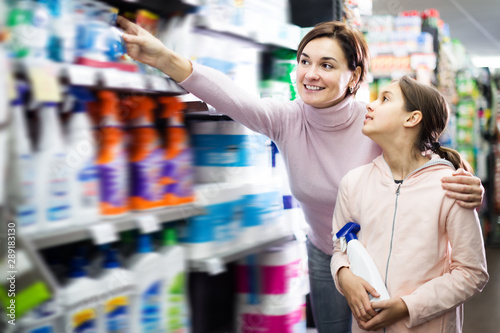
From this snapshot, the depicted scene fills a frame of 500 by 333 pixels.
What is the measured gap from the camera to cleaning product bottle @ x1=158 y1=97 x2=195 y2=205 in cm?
188

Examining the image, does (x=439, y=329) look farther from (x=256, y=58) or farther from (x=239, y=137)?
(x=256, y=58)

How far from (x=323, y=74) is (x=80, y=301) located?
1.32 metres

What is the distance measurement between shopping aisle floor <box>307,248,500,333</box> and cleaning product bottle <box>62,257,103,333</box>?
2.36 meters

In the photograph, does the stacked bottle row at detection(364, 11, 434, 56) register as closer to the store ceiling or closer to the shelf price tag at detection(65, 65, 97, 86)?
the store ceiling

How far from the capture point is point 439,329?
1731 millimetres

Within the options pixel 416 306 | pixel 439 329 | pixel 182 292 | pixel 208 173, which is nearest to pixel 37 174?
pixel 182 292

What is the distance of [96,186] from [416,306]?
1.13 metres

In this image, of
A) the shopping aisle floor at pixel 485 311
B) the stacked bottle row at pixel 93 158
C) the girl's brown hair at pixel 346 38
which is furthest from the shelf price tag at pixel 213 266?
the shopping aisle floor at pixel 485 311

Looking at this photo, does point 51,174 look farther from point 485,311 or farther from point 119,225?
point 485,311

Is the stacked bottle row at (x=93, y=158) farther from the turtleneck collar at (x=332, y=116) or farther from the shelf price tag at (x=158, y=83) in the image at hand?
the turtleneck collar at (x=332, y=116)

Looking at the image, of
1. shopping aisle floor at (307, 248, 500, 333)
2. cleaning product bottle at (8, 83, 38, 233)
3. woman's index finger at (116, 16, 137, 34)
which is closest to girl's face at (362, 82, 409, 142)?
woman's index finger at (116, 16, 137, 34)

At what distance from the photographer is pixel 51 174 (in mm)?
1422

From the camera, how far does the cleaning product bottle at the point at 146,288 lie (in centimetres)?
174

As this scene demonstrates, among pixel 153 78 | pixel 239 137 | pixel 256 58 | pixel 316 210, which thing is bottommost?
pixel 316 210
